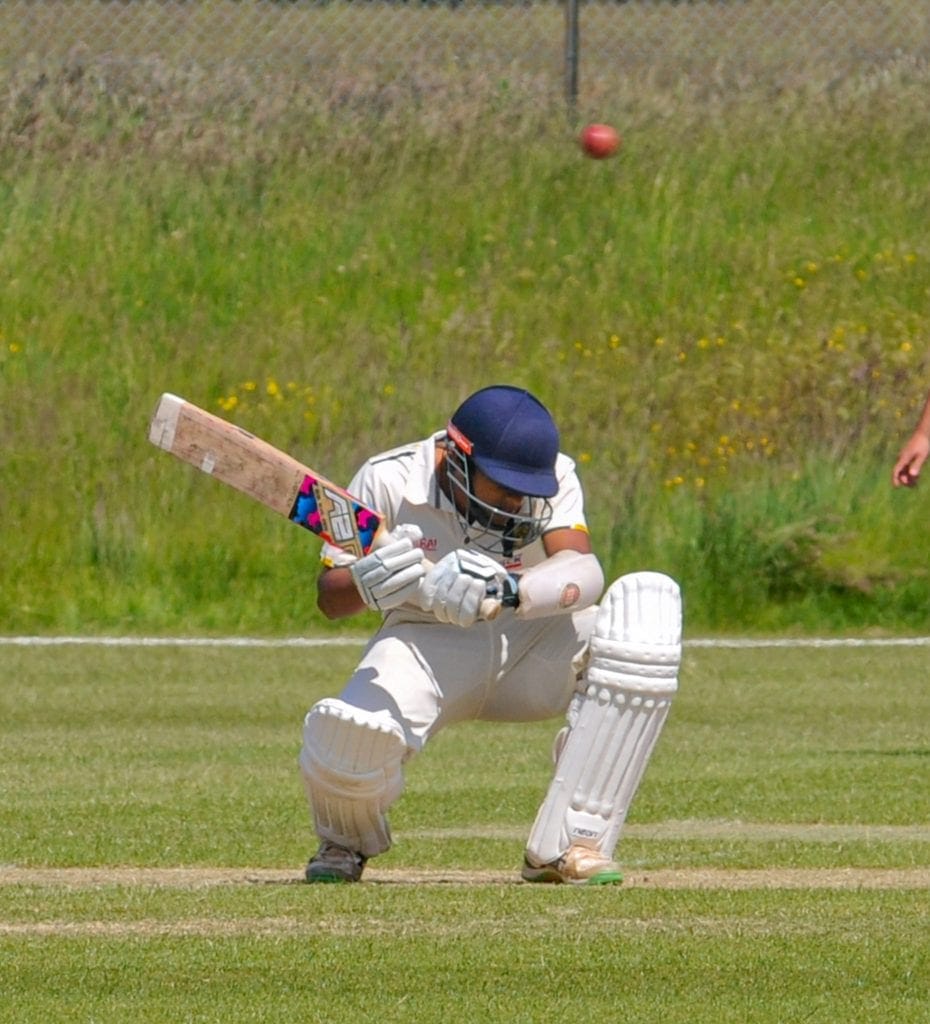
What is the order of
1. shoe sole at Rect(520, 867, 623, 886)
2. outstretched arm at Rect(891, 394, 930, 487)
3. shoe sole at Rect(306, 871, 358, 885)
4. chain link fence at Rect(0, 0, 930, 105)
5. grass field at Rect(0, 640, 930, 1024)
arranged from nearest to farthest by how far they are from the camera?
grass field at Rect(0, 640, 930, 1024)
shoe sole at Rect(520, 867, 623, 886)
shoe sole at Rect(306, 871, 358, 885)
outstretched arm at Rect(891, 394, 930, 487)
chain link fence at Rect(0, 0, 930, 105)

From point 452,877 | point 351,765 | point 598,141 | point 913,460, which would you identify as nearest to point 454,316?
point 598,141

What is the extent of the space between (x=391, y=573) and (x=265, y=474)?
1.84 feet

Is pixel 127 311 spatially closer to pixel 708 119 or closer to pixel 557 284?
pixel 557 284

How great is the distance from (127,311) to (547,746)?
9437 mm

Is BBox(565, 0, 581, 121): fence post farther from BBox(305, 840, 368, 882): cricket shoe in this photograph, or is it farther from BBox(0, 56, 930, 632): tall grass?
BBox(305, 840, 368, 882): cricket shoe

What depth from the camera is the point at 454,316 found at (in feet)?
62.0

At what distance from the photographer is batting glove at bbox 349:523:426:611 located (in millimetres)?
5918

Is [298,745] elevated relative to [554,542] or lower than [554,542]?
lower

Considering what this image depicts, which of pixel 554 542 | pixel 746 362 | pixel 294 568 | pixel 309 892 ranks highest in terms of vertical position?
pixel 554 542

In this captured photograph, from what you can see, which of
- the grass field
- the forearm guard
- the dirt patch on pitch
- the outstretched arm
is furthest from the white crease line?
the forearm guard

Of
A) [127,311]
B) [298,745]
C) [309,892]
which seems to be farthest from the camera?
[127,311]

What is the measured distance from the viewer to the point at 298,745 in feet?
33.8

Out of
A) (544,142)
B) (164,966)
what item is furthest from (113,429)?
(164,966)

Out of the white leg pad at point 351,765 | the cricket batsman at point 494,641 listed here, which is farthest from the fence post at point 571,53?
the white leg pad at point 351,765
